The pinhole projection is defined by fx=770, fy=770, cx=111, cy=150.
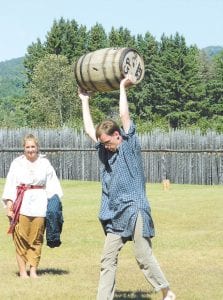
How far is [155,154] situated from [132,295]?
20.4m

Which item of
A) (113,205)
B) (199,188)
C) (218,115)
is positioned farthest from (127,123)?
(218,115)

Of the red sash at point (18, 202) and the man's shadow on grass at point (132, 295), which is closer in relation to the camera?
the man's shadow on grass at point (132, 295)

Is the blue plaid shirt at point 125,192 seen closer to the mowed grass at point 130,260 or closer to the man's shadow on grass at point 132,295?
the man's shadow on grass at point 132,295

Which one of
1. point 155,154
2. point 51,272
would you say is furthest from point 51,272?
point 155,154

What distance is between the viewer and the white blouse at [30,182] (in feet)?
27.9

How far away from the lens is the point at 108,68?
8156 millimetres

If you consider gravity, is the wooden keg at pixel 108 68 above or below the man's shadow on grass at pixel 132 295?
above

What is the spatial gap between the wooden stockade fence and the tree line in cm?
3259

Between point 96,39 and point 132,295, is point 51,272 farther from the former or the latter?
point 96,39

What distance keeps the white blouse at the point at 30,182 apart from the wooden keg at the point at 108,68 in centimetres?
103

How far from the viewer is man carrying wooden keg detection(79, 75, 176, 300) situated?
6.39 m

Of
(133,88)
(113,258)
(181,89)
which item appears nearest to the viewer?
(113,258)

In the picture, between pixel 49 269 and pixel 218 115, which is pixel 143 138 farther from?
pixel 218 115

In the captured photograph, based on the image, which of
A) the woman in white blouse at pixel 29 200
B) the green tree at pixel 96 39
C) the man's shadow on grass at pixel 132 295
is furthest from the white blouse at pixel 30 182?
the green tree at pixel 96 39
